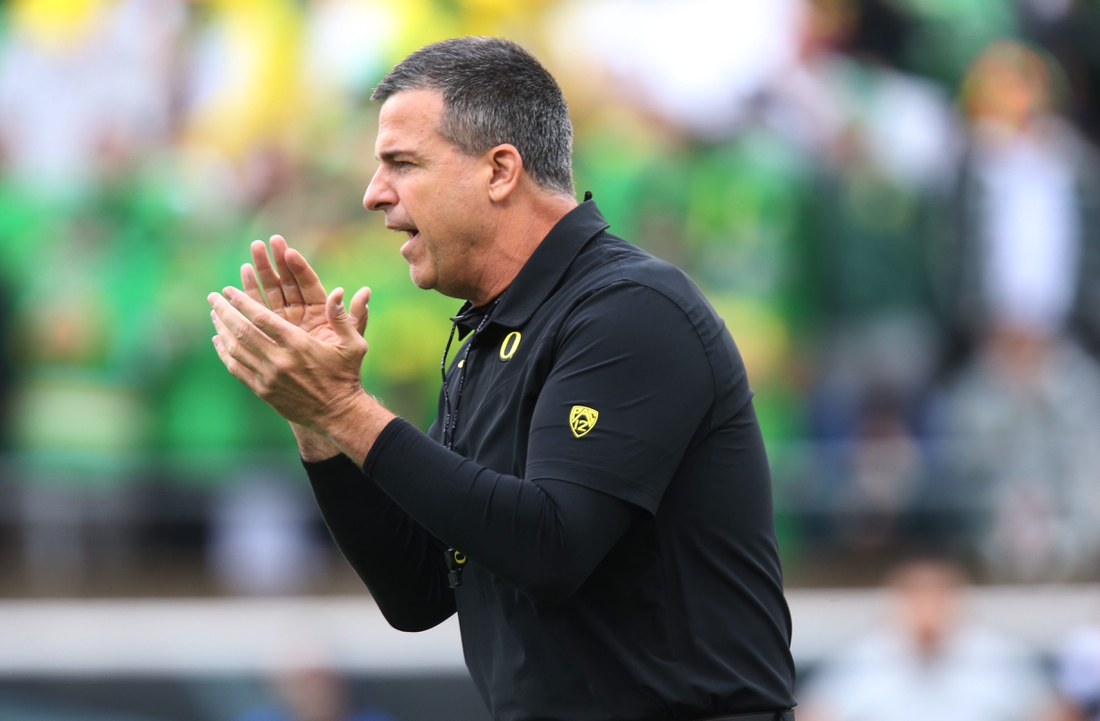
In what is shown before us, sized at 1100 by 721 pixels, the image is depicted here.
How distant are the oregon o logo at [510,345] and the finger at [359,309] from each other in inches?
9.2

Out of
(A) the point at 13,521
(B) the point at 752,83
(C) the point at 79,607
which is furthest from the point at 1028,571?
(A) the point at 13,521

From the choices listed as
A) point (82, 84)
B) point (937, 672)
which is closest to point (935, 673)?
point (937, 672)

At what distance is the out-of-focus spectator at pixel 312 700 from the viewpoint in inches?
219

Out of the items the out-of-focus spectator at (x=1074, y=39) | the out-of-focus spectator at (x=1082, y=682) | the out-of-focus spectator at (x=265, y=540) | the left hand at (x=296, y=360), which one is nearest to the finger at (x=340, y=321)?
the left hand at (x=296, y=360)

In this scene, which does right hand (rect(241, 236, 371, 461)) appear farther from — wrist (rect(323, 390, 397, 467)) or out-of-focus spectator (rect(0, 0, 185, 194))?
out-of-focus spectator (rect(0, 0, 185, 194))

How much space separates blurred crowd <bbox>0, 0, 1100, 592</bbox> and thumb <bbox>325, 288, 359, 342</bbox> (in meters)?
4.34

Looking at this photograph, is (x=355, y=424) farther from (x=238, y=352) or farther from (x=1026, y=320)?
(x=1026, y=320)

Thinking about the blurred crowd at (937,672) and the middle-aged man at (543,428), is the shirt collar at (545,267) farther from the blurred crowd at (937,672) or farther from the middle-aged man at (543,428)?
the blurred crowd at (937,672)

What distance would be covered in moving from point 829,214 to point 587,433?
16.3ft

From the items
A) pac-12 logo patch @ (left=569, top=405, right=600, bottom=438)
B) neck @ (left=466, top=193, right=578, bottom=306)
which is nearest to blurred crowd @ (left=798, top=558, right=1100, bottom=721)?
neck @ (left=466, top=193, right=578, bottom=306)

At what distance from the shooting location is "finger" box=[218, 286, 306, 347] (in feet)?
6.61

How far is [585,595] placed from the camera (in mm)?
2088

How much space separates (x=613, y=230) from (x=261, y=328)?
4.66 m

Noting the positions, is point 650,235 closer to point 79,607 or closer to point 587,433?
point 79,607
